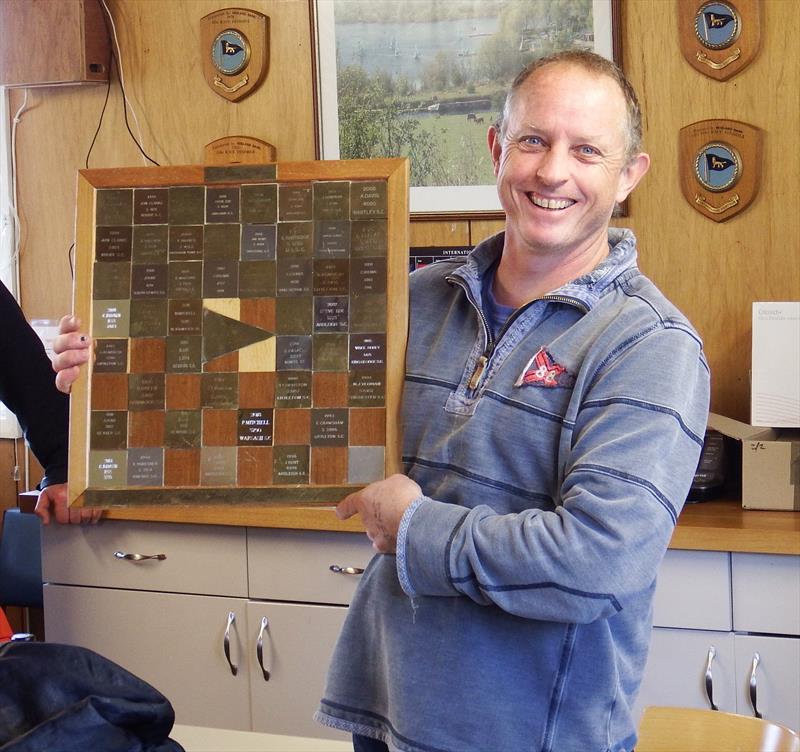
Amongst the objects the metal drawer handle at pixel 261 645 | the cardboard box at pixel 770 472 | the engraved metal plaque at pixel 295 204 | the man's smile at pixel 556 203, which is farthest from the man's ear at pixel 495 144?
the metal drawer handle at pixel 261 645

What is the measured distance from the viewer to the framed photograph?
3.08 metres

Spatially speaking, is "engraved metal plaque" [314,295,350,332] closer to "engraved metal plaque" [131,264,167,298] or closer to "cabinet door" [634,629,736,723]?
"engraved metal plaque" [131,264,167,298]

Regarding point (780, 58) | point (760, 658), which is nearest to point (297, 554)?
point (760, 658)

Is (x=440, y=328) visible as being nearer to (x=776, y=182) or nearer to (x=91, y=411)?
(x=91, y=411)

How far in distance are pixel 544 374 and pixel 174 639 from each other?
6.04ft

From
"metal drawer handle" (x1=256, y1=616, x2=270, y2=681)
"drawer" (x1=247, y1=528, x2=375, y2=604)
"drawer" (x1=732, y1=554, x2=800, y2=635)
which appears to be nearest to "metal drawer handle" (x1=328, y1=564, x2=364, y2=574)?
"drawer" (x1=247, y1=528, x2=375, y2=604)

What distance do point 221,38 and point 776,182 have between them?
5.26ft

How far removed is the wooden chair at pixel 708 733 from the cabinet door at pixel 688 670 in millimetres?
804

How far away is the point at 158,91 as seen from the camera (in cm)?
344

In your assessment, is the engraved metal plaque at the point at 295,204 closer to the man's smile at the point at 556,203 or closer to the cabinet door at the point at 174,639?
the man's smile at the point at 556,203

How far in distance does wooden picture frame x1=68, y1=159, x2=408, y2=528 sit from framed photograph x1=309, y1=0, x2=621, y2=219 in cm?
148

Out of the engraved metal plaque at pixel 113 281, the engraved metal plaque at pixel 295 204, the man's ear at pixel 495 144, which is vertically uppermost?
the man's ear at pixel 495 144

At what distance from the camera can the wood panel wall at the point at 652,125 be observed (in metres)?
2.90

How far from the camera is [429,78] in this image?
10.4ft
